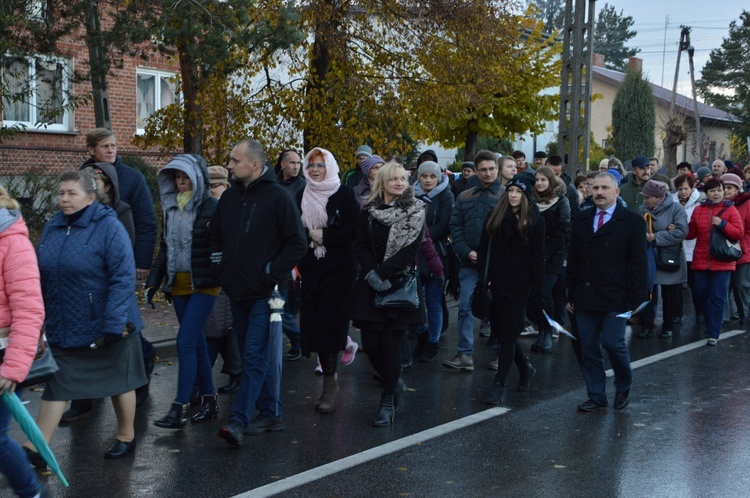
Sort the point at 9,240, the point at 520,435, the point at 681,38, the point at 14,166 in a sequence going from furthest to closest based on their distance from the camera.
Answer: the point at 681,38 → the point at 14,166 → the point at 520,435 → the point at 9,240

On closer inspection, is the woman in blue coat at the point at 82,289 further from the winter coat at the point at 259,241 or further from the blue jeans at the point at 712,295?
the blue jeans at the point at 712,295

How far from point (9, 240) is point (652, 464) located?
411cm

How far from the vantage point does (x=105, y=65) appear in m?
14.3

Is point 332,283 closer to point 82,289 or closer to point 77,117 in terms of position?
point 82,289

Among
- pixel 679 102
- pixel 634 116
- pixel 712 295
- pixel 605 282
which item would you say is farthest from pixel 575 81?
pixel 679 102

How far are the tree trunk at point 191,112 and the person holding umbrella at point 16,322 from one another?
11079 mm

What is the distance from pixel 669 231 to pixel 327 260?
218 inches

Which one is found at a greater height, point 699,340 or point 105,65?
point 105,65

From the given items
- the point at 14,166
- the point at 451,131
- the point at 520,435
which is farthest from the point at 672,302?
the point at 451,131

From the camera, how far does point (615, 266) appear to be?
7719 millimetres

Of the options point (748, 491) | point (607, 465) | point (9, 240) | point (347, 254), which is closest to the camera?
point (9, 240)

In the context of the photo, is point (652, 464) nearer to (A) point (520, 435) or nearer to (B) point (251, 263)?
(A) point (520, 435)

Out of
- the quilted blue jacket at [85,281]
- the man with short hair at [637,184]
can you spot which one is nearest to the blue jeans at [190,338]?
the quilted blue jacket at [85,281]

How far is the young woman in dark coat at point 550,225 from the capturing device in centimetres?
1031
